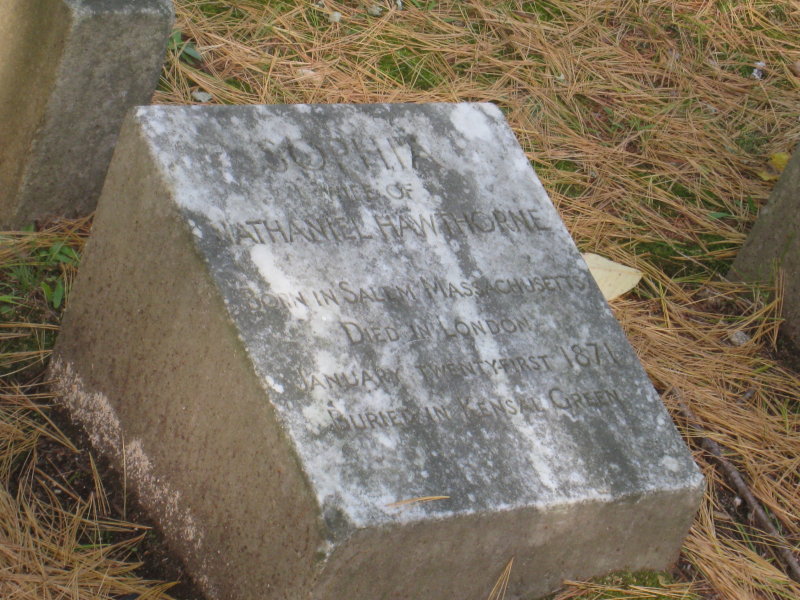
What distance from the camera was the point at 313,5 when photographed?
12.6 feet

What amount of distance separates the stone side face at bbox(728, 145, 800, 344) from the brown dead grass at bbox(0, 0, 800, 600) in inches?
2.5

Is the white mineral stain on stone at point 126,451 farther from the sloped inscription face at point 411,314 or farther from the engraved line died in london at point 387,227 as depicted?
the engraved line died in london at point 387,227

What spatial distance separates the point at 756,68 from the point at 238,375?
3141 mm

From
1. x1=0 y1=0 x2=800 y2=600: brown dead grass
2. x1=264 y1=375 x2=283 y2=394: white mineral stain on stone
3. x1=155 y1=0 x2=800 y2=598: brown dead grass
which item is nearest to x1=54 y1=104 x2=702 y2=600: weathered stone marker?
x1=264 y1=375 x2=283 y2=394: white mineral stain on stone

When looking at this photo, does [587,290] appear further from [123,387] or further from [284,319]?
[123,387]

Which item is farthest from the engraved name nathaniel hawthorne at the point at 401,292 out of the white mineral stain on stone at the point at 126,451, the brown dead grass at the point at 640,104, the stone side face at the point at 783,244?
the stone side face at the point at 783,244

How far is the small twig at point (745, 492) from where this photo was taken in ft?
8.42

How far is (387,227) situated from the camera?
224cm

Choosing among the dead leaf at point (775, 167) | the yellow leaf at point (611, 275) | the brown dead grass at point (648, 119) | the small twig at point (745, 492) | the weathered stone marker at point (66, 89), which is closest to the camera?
the small twig at point (745, 492)

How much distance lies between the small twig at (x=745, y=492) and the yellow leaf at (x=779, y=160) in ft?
4.46

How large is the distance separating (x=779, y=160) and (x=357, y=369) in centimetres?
251

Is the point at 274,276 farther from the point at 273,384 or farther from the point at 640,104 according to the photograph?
the point at 640,104

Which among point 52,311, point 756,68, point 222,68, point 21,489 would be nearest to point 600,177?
point 756,68

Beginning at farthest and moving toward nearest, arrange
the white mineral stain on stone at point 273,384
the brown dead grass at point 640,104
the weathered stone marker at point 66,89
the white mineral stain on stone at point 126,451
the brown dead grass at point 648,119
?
the brown dead grass at point 640,104 → the brown dead grass at point 648,119 → the weathered stone marker at point 66,89 → the white mineral stain on stone at point 126,451 → the white mineral stain on stone at point 273,384
